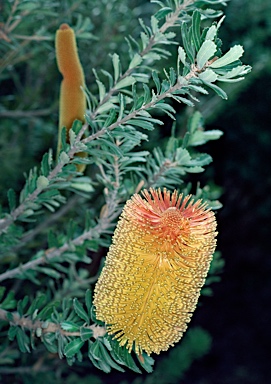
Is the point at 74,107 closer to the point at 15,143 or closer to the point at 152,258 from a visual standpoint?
the point at 152,258

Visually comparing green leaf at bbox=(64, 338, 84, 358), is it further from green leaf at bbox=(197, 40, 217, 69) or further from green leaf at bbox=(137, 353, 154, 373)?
green leaf at bbox=(197, 40, 217, 69)

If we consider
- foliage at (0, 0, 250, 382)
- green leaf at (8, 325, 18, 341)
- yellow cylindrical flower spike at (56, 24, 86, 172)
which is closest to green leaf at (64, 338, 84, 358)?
foliage at (0, 0, 250, 382)

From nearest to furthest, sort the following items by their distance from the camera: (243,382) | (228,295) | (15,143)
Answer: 1. (15,143)
2. (243,382)
3. (228,295)

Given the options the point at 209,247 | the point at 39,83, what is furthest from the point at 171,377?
the point at 209,247

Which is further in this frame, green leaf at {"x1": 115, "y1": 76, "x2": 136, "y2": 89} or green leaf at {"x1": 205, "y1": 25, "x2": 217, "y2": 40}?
green leaf at {"x1": 115, "y1": 76, "x2": 136, "y2": 89}

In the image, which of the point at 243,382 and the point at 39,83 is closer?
the point at 39,83

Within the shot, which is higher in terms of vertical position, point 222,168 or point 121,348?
point 222,168

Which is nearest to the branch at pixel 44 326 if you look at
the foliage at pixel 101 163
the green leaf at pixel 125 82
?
the foliage at pixel 101 163
